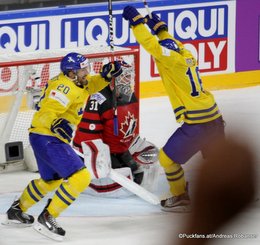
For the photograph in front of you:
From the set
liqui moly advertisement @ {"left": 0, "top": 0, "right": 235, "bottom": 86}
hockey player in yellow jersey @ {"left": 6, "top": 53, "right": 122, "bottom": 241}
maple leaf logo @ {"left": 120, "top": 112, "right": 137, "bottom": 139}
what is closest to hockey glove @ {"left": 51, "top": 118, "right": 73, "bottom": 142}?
hockey player in yellow jersey @ {"left": 6, "top": 53, "right": 122, "bottom": 241}

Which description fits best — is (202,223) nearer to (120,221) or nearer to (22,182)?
(120,221)

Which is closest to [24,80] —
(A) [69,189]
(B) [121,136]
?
(B) [121,136]

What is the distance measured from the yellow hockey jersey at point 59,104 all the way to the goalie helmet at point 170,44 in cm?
66

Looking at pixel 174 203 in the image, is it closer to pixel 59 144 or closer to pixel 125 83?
pixel 125 83

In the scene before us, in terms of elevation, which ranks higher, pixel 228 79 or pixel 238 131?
pixel 238 131

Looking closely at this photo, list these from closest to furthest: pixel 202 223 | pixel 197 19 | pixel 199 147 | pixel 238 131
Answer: pixel 202 223, pixel 238 131, pixel 199 147, pixel 197 19

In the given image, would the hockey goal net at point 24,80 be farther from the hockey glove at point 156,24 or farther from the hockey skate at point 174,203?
the hockey skate at point 174,203

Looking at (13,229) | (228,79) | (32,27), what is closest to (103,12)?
(32,27)

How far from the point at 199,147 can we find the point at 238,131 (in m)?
3.19

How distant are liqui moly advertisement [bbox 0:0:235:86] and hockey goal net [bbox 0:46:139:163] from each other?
1149mm

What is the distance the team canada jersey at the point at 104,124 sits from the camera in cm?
509

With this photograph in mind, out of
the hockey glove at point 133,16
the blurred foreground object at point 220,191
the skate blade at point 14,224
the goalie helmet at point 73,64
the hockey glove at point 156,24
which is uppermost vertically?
the blurred foreground object at point 220,191

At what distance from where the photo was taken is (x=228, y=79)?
315 inches

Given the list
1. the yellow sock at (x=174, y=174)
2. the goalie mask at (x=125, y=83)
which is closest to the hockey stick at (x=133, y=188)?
the yellow sock at (x=174, y=174)
